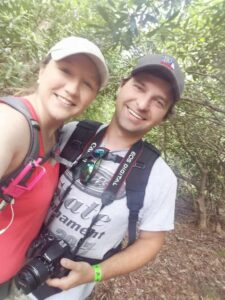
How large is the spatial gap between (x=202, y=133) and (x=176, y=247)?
68.3 inches

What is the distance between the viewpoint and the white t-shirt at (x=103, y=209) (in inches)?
60.2

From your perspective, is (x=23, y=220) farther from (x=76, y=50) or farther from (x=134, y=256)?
(x=76, y=50)

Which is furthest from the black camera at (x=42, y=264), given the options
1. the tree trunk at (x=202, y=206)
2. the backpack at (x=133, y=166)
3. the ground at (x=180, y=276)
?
the tree trunk at (x=202, y=206)

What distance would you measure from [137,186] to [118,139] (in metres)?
0.27

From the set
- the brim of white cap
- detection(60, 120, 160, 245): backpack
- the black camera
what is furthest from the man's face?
the black camera

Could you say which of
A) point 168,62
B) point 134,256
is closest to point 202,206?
point 134,256

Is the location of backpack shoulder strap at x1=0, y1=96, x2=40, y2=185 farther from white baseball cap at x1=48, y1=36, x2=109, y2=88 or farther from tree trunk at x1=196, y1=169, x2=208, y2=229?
tree trunk at x1=196, y1=169, x2=208, y2=229

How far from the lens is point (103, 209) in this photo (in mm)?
1514

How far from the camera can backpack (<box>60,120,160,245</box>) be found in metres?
1.52

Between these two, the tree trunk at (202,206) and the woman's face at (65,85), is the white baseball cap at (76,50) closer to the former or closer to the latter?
the woman's face at (65,85)

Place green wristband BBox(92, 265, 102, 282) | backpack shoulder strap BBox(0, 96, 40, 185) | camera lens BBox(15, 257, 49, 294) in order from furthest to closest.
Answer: green wristband BBox(92, 265, 102, 282) < camera lens BBox(15, 257, 49, 294) < backpack shoulder strap BBox(0, 96, 40, 185)

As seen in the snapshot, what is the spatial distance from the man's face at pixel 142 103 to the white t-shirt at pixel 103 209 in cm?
19

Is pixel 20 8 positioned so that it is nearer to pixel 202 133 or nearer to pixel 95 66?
pixel 95 66

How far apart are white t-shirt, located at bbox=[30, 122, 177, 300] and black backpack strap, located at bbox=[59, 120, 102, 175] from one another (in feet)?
0.25
